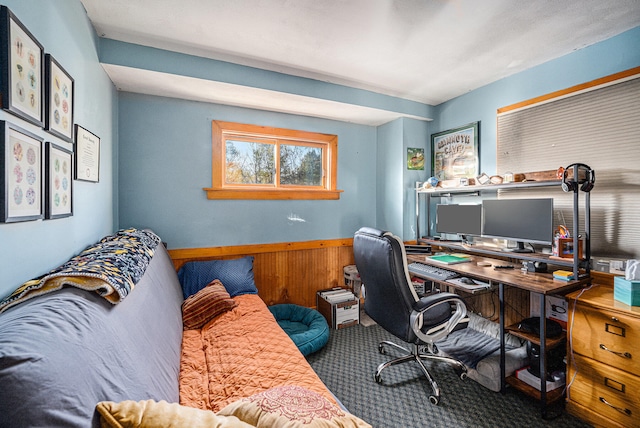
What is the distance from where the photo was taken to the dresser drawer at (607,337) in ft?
5.10

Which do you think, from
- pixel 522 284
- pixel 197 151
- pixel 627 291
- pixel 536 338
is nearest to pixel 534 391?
pixel 536 338

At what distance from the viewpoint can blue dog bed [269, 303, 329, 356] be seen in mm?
2388

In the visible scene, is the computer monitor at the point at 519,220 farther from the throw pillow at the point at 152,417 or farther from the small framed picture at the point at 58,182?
the small framed picture at the point at 58,182

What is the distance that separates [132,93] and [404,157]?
116 inches

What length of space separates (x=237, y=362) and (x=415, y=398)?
128cm

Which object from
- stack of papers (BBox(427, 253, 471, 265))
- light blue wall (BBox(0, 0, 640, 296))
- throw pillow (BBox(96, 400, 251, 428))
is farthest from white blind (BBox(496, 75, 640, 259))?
throw pillow (BBox(96, 400, 251, 428))

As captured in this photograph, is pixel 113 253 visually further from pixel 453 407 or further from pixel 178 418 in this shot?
pixel 453 407

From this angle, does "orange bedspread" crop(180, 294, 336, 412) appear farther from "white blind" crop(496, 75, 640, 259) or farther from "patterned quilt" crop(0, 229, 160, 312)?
"white blind" crop(496, 75, 640, 259)

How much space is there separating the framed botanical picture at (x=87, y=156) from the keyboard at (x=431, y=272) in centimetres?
255

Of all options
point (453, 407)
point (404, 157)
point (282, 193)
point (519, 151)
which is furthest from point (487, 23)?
point (453, 407)

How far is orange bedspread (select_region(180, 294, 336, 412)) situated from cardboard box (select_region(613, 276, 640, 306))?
1.86m

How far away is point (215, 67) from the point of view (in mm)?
2367

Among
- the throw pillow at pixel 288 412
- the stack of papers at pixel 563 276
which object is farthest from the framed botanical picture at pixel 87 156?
the stack of papers at pixel 563 276

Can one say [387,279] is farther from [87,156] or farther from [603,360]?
[87,156]
